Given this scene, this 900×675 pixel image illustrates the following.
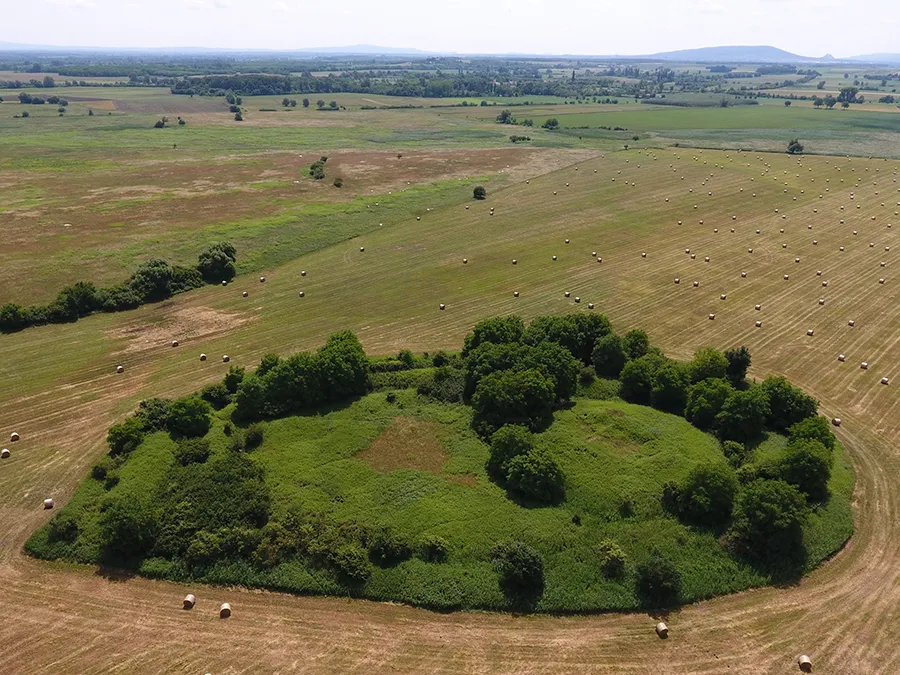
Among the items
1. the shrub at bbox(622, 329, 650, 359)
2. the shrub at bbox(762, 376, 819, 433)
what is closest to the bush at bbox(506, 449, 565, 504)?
the shrub at bbox(622, 329, 650, 359)

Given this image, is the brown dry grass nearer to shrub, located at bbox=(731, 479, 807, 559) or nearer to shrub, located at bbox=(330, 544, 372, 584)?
shrub, located at bbox=(330, 544, 372, 584)

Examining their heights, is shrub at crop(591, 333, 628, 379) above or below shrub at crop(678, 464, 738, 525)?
above

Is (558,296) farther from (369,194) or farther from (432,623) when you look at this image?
(369,194)

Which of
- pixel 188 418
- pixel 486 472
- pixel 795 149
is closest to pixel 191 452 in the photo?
pixel 188 418

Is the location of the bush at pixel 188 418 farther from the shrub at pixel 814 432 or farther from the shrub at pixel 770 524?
the shrub at pixel 814 432

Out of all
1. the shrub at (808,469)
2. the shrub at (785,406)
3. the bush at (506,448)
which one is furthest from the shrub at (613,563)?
the shrub at (785,406)

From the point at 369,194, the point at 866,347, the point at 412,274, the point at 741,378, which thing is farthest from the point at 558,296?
the point at 369,194
